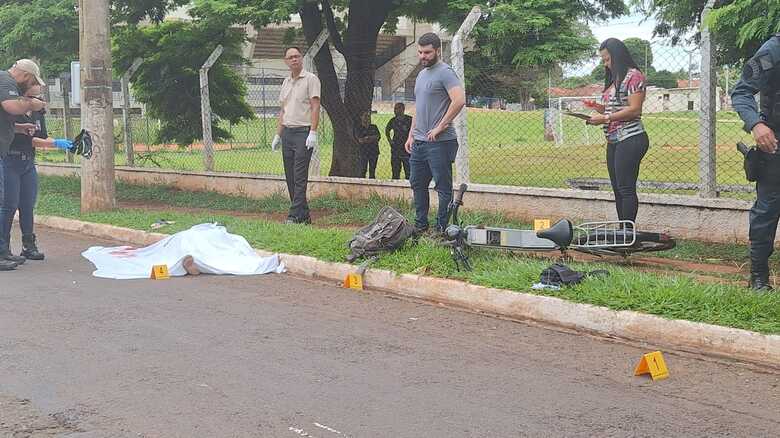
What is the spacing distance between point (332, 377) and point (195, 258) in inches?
142

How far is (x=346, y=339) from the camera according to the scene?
5484 millimetres

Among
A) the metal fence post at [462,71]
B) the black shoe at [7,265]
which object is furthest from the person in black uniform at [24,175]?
the metal fence post at [462,71]

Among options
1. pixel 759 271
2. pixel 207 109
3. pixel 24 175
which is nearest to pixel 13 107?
pixel 24 175

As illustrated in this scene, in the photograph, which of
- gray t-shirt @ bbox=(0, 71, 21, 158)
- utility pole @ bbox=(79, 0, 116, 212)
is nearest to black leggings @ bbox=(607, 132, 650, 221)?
gray t-shirt @ bbox=(0, 71, 21, 158)

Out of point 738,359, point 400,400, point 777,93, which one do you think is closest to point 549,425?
point 400,400

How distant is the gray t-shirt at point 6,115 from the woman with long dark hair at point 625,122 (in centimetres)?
534

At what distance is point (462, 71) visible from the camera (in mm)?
9961

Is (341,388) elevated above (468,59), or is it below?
below

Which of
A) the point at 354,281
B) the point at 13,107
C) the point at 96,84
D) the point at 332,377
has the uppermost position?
the point at 96,84

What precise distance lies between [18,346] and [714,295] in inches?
171

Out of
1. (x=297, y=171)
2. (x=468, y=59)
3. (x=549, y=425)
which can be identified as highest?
(x=468, y=59)

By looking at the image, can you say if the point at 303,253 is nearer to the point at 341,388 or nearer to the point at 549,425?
the point at 341,388

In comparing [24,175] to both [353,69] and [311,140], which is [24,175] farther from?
[353,69]

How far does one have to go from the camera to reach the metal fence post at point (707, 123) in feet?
27.6
